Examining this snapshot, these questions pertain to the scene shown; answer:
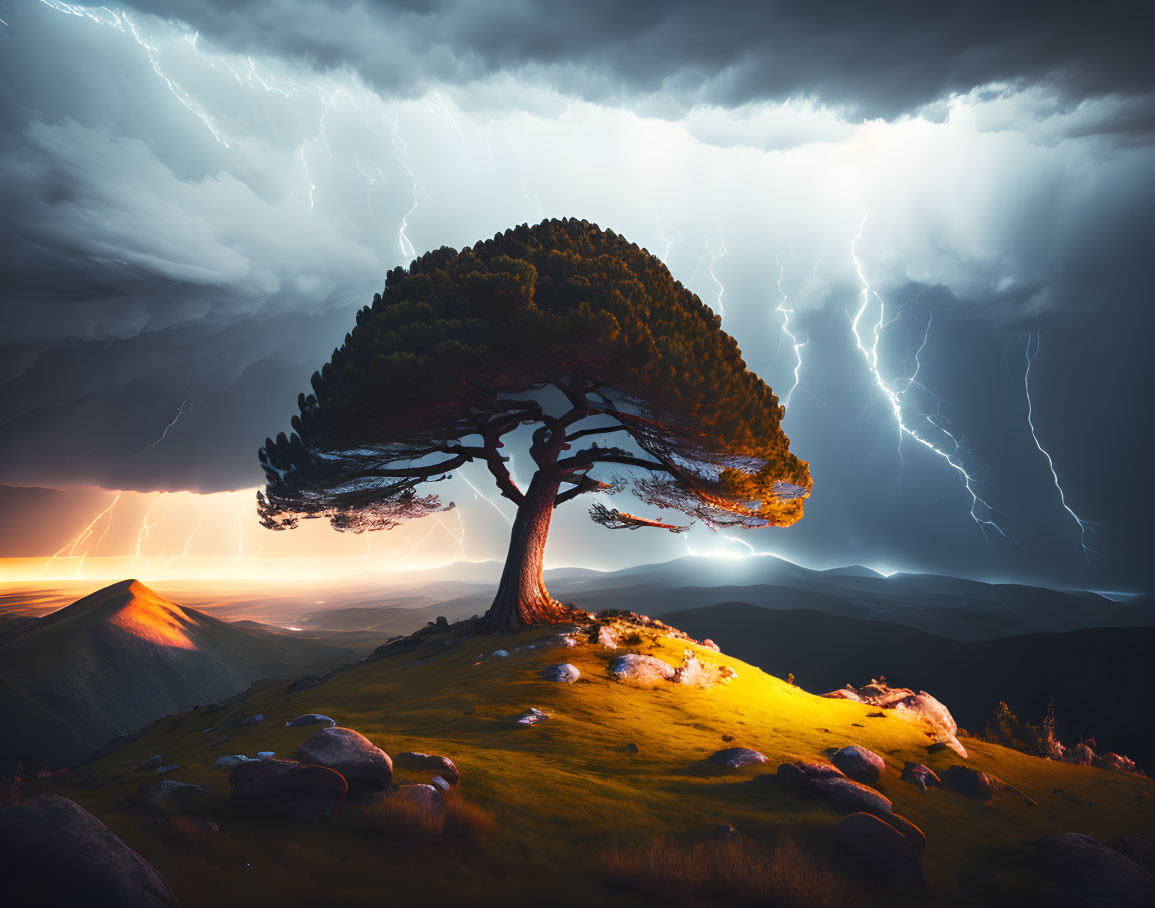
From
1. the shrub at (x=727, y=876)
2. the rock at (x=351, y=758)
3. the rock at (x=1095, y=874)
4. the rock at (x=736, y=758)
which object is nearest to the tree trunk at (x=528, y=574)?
the rock at (x=736, y=758)

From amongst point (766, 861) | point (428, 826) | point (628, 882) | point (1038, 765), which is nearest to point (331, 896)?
point (428, 826)

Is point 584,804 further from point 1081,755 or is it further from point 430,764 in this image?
point 1081,755

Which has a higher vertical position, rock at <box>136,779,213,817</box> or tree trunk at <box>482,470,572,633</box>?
tree trunk at <box>482,470,572,633</box>

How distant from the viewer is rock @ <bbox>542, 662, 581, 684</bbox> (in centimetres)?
1226

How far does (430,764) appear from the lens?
6.74 m

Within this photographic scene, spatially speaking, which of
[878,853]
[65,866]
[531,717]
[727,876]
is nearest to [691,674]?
[531,717]

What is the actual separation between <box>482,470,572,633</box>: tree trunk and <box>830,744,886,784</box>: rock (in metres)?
11.1

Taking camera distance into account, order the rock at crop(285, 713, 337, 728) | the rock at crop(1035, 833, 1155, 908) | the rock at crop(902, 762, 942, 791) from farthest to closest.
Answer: the rock at crop(285, 713, 337, 728)
the rock at crop(902, 762, 942, 791)
the rock at crop(1035, 833, 1155, 908)

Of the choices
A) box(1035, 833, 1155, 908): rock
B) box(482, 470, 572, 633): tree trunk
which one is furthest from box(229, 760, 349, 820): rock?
box(482, 470, 572, 633): tree trunk

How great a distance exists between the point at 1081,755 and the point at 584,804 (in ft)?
55.8

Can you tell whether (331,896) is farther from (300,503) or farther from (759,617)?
(759,617)

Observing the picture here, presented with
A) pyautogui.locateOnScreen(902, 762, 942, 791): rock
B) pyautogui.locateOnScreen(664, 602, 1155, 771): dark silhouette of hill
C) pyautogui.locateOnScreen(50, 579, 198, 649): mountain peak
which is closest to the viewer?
pyautogui.locateOnScreen(902, 762, 942, 791): rock

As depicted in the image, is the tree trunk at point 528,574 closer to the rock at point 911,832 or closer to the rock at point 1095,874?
the rock at point 911,832

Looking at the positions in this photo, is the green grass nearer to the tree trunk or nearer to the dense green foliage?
the tree trunk
